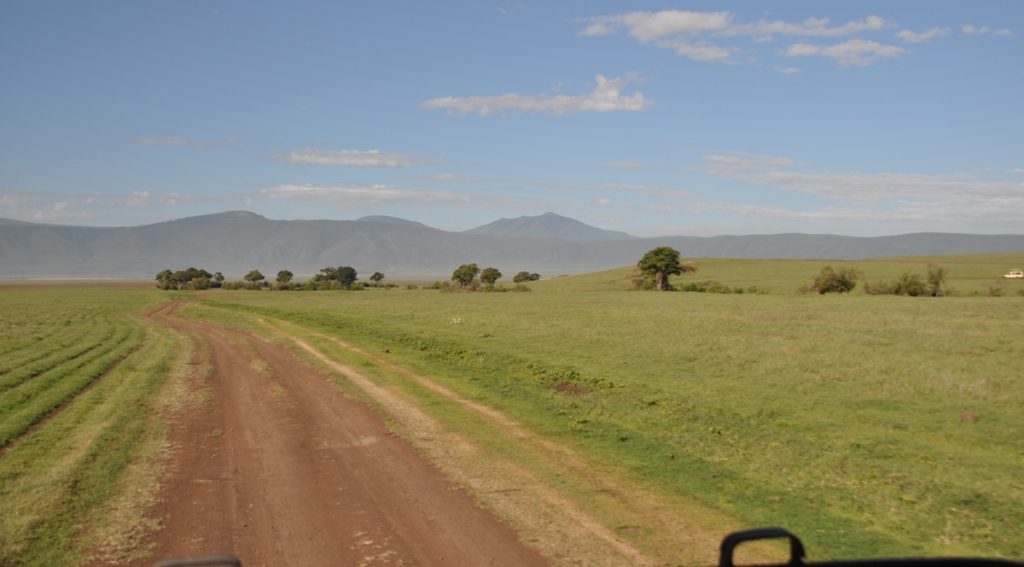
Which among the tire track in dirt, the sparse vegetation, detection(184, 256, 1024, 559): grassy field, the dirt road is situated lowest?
detection(184, 256, 1024, 559): grassy field

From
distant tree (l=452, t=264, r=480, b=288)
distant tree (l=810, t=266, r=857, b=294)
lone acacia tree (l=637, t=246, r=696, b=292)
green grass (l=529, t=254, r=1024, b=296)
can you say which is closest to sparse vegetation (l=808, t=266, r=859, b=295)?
distant tree (l=810, t=266, r=857, b=294)

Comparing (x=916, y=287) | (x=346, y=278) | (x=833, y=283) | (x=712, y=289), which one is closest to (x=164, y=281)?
(x=346, y=278)

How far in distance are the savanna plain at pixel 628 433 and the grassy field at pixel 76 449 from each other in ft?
0.17

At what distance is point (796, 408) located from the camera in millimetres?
18266

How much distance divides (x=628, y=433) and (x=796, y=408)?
18.3 ft

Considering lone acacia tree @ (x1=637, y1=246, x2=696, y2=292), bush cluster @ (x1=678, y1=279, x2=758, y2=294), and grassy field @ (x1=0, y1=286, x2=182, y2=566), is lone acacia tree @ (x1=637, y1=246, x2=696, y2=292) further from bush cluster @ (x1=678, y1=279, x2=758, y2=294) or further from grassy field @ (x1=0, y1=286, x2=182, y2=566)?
grassy field @ (x1=0, y1=286, x2=182, y2=566)

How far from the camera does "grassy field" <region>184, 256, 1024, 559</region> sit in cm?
1039

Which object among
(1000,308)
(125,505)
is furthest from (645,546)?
(1000,308)

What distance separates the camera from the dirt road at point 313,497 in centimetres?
850

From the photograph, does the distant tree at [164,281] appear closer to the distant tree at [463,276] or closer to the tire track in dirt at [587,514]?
the distant tree at [463,276]

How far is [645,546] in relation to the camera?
872 centimetres

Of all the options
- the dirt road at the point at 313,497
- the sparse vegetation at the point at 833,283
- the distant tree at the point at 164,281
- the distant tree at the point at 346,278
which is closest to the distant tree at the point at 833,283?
the sparse vegetation at the point at 833,283

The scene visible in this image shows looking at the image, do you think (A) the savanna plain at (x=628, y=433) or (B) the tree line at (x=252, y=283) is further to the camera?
(B) the tree line at (x=252, y=283)

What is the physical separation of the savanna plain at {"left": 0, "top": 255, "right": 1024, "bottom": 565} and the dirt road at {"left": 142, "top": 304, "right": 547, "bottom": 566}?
456mm
